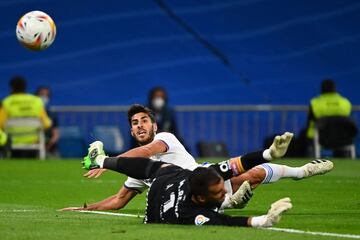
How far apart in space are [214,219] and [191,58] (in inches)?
627

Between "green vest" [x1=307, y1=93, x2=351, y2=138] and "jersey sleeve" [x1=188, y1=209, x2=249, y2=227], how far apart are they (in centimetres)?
1368

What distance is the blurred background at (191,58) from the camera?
25344 mm

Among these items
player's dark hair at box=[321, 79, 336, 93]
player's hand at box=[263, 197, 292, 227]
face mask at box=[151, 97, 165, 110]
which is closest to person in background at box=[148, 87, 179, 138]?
face mask at box=[151, 97, 165, 110]

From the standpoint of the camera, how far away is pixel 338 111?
2361 centimetres

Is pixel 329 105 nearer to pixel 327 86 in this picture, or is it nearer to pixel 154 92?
pixel 327 86

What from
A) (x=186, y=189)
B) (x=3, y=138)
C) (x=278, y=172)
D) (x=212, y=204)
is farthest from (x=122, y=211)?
(x=3, y=138)

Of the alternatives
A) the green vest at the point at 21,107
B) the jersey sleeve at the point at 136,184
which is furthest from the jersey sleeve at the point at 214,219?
the green vest at the point at 21,107

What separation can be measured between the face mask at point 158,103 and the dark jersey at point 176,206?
42.3 ft

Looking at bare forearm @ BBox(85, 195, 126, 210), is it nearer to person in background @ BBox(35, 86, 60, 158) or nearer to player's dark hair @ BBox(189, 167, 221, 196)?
player's dark hair @ BBox(189, 167, 221, 196)

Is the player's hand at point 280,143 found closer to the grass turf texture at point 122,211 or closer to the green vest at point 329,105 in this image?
the grass turf texture at point 122,211

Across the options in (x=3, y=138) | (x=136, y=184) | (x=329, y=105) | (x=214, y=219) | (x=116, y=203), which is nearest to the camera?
(x=214, y=219)

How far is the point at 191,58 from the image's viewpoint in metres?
25.8

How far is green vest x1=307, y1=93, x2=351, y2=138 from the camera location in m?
23.5

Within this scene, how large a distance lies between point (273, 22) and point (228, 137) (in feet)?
9.13
